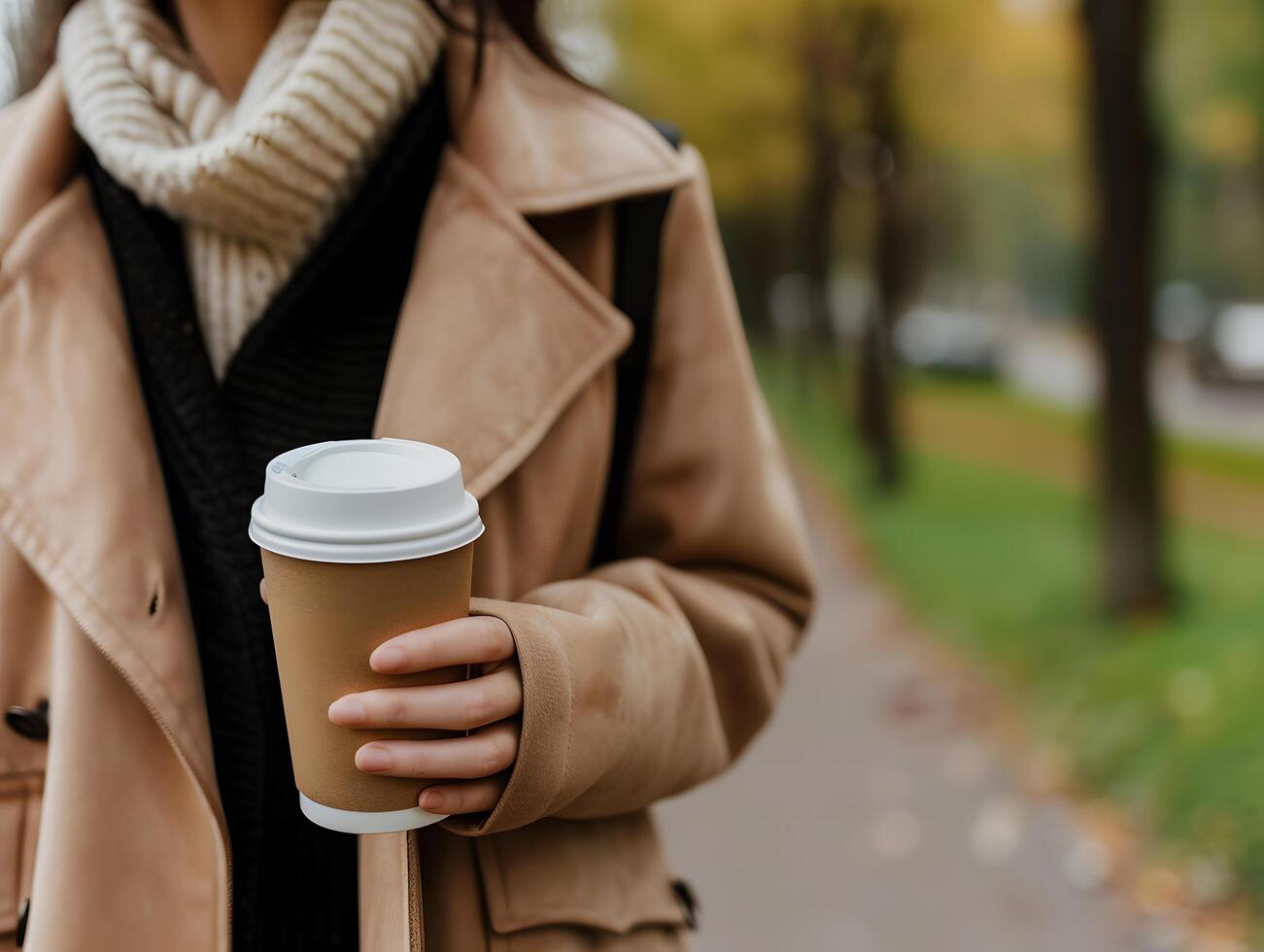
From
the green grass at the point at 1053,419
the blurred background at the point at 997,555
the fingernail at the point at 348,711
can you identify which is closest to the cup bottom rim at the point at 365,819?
the fingernail at the point at 348,711

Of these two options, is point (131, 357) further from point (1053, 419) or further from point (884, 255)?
point (1053, 419)

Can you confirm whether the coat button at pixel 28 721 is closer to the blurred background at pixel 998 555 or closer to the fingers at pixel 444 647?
the fingers at pixel 444 647

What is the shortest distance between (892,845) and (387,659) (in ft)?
13.8

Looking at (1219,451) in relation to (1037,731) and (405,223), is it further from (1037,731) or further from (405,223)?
(405,223)

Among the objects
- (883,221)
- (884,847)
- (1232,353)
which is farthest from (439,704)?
(1232,353)

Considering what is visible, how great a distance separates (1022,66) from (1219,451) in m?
4.48

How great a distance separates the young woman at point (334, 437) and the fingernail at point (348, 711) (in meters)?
0.21

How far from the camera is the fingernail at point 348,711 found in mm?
1102

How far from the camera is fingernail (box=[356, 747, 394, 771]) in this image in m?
1.12

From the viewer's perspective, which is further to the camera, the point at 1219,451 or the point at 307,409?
Result: the point at 1219,451

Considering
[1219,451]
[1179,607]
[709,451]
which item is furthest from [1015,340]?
[709,451]

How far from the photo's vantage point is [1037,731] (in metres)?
5.88

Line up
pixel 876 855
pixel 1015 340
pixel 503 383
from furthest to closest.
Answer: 1. pixel 1015 340
2. pixel 876 855
3. pixel 503 383

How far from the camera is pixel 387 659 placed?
1.10 m
